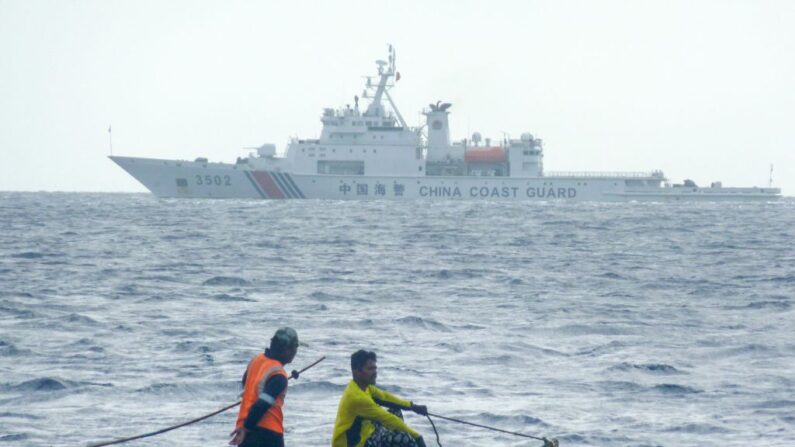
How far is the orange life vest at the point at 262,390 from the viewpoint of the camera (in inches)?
Result: 364

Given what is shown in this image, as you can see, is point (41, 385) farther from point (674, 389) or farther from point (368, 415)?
point (674, 389)

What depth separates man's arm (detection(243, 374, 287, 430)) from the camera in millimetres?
9219

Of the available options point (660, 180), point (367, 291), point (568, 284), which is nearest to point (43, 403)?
point (367, 291)

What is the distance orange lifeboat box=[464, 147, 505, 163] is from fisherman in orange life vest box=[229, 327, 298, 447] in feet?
292

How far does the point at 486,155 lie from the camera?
97938 mm

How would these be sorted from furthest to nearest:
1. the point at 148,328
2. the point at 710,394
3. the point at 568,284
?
the point at 568,284
the point at 148,328
the point at 710,394

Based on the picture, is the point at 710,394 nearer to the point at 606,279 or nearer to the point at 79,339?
the point at 79,339

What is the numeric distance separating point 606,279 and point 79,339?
16.9 meters

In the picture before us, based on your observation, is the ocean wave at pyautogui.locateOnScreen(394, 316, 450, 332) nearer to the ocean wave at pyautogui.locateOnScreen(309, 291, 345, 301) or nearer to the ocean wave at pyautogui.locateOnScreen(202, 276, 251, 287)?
the ocean wave at pyautogui.locateOnScreen(309, 291, 345, 301)

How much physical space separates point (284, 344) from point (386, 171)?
8599cm

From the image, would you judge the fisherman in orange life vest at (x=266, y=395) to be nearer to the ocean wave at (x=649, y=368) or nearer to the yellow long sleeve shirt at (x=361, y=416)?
the yellow long sleeve shirt at (x=361, y=416)

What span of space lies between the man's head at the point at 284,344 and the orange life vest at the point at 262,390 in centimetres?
6

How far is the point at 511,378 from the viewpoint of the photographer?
659 inches

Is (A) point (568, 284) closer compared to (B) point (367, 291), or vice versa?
(B) point (367, 291)
